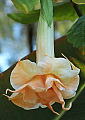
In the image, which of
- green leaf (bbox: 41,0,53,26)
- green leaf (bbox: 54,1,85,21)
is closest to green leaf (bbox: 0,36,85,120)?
green leaf (bbox: 54,1,85,21)

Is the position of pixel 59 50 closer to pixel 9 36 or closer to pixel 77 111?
pixel 77 111

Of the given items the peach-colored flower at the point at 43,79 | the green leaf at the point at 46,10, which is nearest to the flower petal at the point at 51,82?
the peach-colored flower at the point at 43,79

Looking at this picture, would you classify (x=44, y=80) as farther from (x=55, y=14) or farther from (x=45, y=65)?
(x=55, y=14)

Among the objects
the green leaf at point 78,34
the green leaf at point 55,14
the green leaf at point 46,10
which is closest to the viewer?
the green leaf at point 46,10

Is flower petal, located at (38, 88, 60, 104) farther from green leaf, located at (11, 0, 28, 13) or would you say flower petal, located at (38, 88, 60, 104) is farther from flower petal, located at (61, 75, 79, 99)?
green leaf, located at (11, 0, 28, 13)

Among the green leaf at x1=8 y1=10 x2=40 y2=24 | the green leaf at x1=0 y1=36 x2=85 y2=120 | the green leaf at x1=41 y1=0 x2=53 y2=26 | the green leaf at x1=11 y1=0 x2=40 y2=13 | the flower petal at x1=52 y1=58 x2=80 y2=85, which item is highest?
the green leaf at x1=11 y1=0 x2=40 y2=13

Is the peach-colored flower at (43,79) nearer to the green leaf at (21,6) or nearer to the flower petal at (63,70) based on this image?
the flower petal at (63,70)

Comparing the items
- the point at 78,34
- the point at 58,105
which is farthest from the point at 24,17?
the point at 58,105
